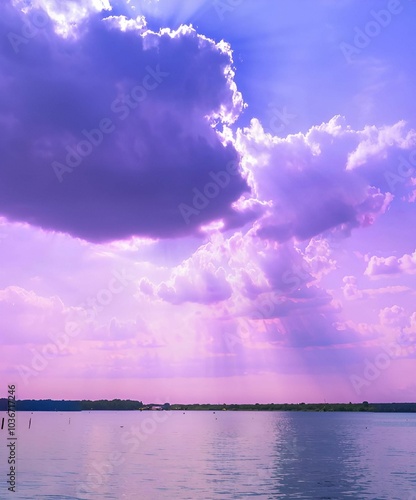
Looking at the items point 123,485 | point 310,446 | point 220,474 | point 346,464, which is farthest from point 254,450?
point 123,485

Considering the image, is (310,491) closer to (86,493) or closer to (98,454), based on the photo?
(86,493)

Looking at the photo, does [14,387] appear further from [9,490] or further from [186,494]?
[186,494]

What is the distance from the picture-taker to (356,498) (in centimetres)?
6888

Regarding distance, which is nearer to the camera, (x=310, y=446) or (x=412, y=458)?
(x=412, y=458)

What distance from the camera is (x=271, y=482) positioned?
79.9 metres

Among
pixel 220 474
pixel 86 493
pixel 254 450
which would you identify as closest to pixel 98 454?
pixel 254 450

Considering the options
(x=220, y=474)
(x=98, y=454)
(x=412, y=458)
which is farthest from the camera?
(x=98, y=454)

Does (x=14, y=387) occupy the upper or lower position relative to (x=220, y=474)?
upper

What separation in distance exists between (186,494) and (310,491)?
14.1 meters

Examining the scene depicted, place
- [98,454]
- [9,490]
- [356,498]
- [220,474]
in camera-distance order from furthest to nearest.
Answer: [98,454] → [220,474] → [9,490] → [356,498]

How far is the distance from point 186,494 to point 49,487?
18.2m

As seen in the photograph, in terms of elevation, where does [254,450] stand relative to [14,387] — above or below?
below

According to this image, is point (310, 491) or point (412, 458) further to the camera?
point (412, 458)

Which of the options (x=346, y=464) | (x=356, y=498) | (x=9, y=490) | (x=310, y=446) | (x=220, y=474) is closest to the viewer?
(x=356, y=498)
